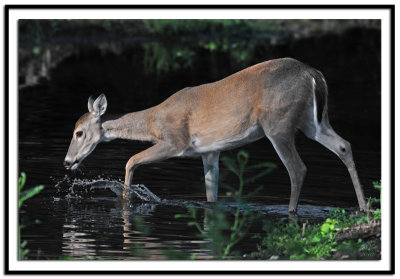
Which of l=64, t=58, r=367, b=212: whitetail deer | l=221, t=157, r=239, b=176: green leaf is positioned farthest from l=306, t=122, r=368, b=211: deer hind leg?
l=221, t=157, r=239, b=176: green leaf

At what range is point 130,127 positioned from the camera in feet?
38.5

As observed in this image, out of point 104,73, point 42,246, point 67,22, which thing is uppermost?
point 67,22

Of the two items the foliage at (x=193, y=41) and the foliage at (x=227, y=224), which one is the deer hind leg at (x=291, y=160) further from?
the foliage at (x=193, y=41)

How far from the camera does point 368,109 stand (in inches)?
783

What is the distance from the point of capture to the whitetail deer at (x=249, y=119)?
34.6ft

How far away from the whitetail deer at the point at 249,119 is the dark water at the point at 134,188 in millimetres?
481

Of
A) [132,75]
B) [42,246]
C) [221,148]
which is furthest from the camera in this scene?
[132,75]

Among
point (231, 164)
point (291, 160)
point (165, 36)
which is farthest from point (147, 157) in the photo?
point (165, 36)

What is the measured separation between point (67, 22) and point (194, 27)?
4.42 metres

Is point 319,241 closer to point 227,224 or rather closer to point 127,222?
point 227,224

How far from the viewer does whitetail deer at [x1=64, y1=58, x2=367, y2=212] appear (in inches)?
416

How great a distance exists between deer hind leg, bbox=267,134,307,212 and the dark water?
7.4 inches
